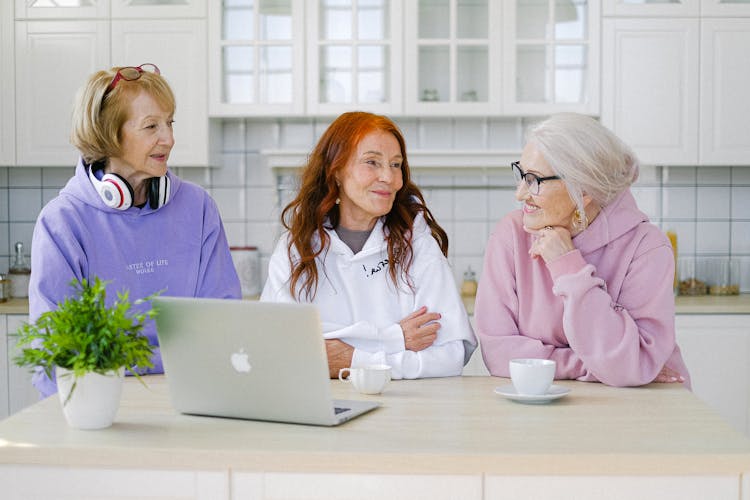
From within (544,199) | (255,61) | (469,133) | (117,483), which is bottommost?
(117,483)

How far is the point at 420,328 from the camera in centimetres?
216

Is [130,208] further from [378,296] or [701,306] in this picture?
[701,306]

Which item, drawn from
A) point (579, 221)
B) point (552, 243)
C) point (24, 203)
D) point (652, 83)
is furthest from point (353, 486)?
point (24, 203)

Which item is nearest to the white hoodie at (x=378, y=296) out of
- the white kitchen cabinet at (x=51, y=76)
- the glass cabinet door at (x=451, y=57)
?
the glass cabinet door at (x=451, y=57)

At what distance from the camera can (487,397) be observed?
6.02 ft

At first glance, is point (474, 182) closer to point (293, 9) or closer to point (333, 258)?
point (293, 9)

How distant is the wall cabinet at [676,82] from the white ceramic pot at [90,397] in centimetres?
285

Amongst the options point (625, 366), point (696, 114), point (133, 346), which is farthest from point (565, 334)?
point (696, 114)

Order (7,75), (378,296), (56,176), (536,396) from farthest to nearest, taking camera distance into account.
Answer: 1. (56,176)
2. (7,75)
3. (378,296)
4. (536,396)

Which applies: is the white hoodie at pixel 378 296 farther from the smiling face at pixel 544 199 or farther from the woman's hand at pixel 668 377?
the woman's hand at pixel 668 377

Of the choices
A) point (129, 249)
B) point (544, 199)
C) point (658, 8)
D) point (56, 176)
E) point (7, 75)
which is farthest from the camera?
point (56, 176)

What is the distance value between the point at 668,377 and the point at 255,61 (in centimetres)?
254

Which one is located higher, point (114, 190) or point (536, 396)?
point (114, 190)

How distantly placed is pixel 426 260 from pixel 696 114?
6.98 feet
